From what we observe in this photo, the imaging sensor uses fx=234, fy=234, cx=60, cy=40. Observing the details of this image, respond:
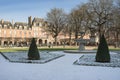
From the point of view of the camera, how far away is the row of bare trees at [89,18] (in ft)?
162

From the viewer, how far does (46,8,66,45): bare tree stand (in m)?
59.2

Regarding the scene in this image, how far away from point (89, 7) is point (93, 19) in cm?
279

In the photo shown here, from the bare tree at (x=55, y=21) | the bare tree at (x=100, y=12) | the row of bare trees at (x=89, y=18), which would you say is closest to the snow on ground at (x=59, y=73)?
the row of bare trees at (x=89, y=18)

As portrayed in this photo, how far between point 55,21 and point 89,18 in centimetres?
1076

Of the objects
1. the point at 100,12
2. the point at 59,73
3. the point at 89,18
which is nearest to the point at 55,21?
the point at 89,18

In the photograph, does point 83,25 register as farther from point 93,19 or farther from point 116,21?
point 116,21

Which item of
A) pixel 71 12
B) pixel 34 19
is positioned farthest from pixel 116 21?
pixel 34 19

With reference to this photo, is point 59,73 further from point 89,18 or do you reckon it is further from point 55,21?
point 55,21

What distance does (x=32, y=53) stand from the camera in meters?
17.5

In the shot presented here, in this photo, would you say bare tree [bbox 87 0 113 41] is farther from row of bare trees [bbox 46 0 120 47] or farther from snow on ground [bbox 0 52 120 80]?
snow on ground [bbox 0 52 120 80]

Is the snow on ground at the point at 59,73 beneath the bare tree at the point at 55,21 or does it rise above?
beneath

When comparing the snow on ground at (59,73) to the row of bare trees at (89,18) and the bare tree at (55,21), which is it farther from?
the bare tree at (55,21)

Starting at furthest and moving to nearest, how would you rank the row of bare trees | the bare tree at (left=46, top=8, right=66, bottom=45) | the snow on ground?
the bare tree at (left=46, top=8, right=66, bottom=45) < the row of bare trees < the snow on ground

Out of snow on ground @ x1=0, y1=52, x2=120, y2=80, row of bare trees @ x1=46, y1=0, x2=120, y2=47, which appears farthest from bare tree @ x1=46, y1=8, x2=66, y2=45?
snow on ground @ x1=0, y1=52, x2=120, y2=80
